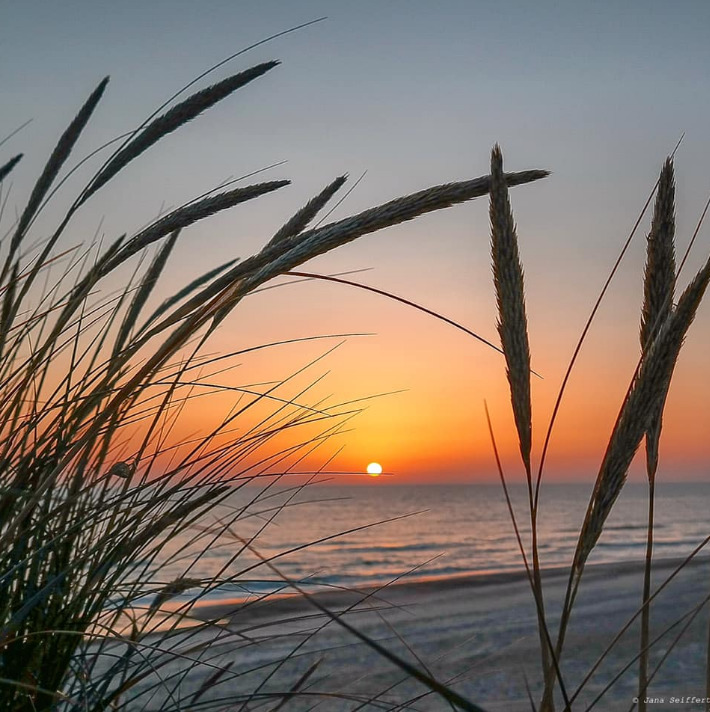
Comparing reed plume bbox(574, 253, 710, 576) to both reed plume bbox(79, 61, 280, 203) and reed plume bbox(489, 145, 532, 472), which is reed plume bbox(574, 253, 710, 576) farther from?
reed plume bbox(79, 61, 280, 203)

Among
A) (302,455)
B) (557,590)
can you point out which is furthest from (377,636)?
(302,455)

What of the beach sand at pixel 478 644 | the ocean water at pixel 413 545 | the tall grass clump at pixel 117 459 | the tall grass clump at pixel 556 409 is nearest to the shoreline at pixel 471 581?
the beach sand at pixel 478 644

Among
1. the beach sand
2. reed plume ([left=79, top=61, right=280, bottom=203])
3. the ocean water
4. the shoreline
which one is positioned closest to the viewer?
reed plume ([left=79, top=61, right=280, bottom=203])

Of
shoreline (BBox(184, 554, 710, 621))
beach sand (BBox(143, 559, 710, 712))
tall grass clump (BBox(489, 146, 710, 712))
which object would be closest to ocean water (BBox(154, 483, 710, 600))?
shoreline (BBox(184, 554, 710, 621))

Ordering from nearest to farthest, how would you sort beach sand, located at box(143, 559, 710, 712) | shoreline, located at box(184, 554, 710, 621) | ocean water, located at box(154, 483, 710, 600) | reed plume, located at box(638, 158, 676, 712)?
1. reed plume, located at box(638, 158, 676, 712)
2. beach sand, located at box(143, 559, 710, 712)
3. shoreline, located at box(184, 554, 710, 621)
4. ocean water, located at box(154, 483, 710, 600)

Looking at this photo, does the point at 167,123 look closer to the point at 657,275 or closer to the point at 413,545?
the point at 657,275

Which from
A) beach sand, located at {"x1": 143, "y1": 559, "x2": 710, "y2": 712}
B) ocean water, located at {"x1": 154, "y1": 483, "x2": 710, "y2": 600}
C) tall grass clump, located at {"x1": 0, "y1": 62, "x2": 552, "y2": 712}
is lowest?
ocean water, located at {"x1": 154, "y1": 483, "x2": 710, "y2": 600}

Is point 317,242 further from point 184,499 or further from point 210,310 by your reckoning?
point 184,499

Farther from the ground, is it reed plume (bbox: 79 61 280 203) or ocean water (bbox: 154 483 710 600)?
reed plume (bbox: 79 61 280 203)

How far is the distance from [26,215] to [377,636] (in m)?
8.80

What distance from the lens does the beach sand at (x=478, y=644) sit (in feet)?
21.0

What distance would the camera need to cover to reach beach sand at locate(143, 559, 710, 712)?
252 inches

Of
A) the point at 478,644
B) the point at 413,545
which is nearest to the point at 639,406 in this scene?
the point at 478,644

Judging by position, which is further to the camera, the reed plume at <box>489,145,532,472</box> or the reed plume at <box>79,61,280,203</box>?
the reed plume at <box>79,61,280,203</box>
